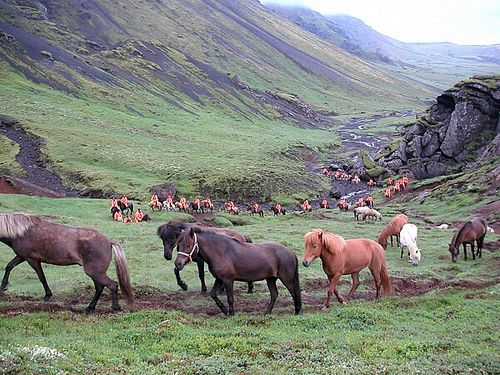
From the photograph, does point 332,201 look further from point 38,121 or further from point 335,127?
point 335,127

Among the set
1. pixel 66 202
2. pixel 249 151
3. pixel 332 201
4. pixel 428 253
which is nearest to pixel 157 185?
pixel 66 202

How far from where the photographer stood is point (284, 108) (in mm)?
158625

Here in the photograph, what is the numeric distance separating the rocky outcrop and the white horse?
42553 mm

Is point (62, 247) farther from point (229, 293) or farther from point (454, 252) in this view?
point (454, 252)

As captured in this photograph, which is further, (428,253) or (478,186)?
(478,186)

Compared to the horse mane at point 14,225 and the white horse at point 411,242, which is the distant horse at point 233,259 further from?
the white horse at point 411,242

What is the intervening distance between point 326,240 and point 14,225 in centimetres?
942

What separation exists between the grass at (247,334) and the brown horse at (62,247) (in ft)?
3.86

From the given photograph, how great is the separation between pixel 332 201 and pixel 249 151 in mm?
26975

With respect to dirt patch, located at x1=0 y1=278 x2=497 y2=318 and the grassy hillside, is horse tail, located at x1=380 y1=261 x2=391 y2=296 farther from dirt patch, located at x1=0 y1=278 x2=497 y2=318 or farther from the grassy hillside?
the grassy hillside

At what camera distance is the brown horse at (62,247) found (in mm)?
13953

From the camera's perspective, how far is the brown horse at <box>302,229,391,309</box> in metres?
14.9

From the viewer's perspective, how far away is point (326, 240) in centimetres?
1532

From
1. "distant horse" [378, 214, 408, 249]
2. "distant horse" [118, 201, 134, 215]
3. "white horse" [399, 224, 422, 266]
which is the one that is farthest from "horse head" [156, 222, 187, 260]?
"distant horse" [118, 201, 134, 215]
